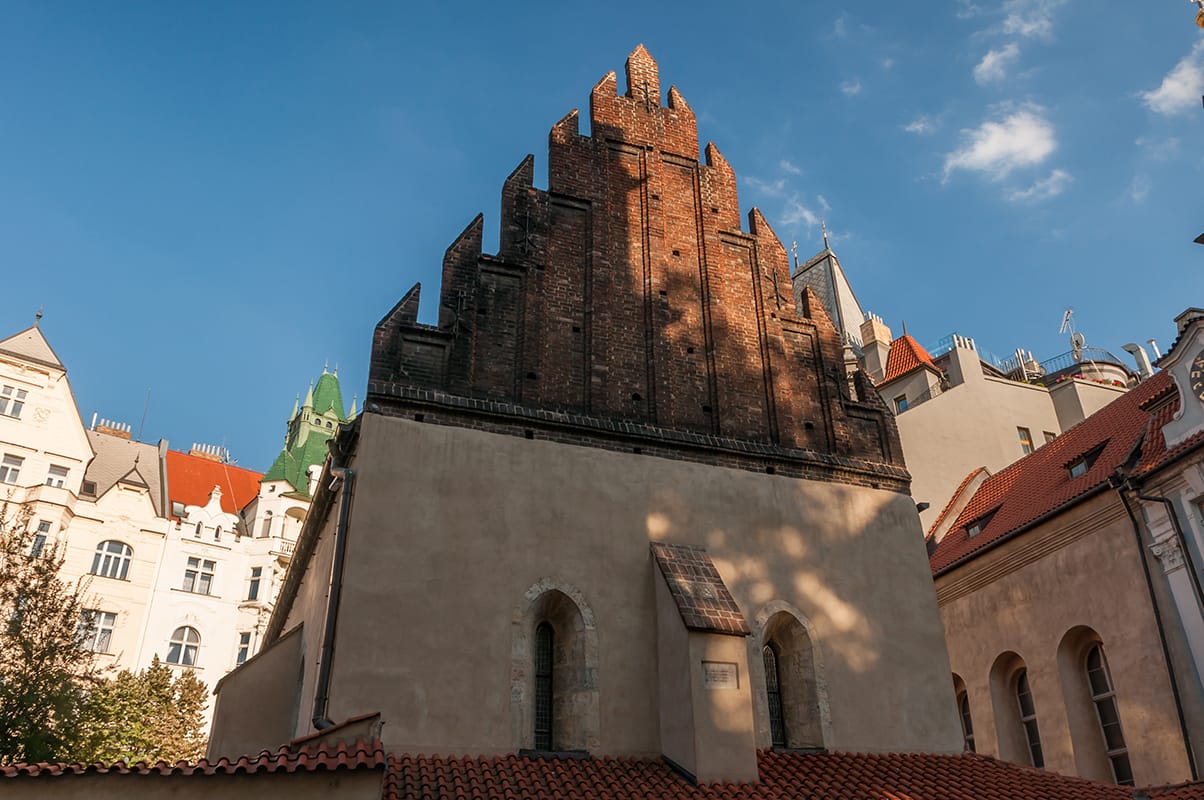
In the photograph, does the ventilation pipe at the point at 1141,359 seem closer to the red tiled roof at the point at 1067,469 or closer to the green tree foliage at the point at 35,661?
the red tiled roof at the point at 1067,469

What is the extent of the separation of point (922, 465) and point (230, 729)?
23.6 m

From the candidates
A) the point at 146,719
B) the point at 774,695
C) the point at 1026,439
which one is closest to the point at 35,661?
the point at 146,719

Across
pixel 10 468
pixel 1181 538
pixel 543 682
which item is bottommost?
pixel 543 682

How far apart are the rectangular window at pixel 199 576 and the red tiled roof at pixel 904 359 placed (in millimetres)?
33255

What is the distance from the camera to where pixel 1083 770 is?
18250mm

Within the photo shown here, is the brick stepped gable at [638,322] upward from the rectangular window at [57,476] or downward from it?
downward

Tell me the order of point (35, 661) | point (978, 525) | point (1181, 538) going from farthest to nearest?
1. point (978, 525)
2. point (35, 661)
3. point (1181, 538)

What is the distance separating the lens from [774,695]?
13.3 metres

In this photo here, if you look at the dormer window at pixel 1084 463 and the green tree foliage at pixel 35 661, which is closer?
the green tree foliage at pixel 35 661

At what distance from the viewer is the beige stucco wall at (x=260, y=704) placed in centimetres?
1441

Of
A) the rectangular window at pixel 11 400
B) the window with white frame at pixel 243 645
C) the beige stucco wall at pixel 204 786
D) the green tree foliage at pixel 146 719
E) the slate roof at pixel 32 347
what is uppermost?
the slate roof at pixel 32 347

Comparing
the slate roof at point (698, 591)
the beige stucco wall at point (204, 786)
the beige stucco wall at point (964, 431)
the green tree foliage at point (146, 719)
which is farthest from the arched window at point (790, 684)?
the green tree foliage at point (146, 719)

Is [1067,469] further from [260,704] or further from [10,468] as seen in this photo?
[10,468]

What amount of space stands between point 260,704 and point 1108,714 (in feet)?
54.7
